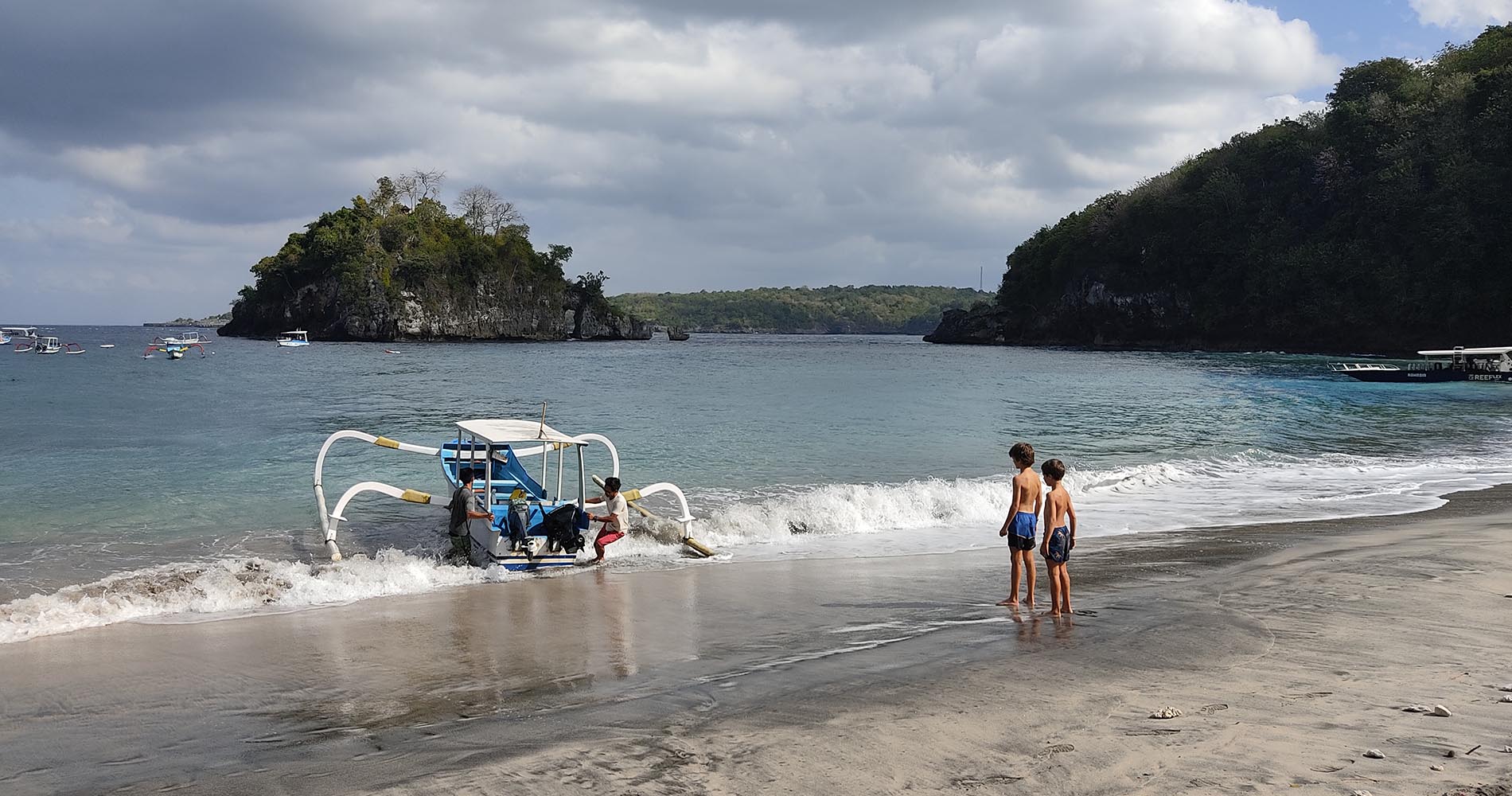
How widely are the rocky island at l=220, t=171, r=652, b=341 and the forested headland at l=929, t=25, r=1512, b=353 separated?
2975 inches

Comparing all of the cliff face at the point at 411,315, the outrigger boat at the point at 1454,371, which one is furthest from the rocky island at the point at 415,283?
the outrigger boat at the point at 1454,371

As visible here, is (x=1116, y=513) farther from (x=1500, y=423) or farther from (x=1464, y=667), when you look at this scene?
(x=1500, y=423)

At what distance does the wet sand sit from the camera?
5.32 m

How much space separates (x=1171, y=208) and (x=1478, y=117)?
35.6 m

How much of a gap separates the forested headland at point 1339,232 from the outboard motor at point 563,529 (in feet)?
277

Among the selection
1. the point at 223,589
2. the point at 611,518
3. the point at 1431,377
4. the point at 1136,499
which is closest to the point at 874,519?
the point at 611,518

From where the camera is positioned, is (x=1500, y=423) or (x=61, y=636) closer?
(x=61, y=636)

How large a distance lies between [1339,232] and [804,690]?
10034 centimetres

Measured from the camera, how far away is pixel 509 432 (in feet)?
43.2

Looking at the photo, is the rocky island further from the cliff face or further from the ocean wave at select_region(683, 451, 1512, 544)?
the ocean wave at select_region(683, 451, 1512, 544)

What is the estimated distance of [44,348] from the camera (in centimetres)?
9112

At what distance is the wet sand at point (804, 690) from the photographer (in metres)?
5.32

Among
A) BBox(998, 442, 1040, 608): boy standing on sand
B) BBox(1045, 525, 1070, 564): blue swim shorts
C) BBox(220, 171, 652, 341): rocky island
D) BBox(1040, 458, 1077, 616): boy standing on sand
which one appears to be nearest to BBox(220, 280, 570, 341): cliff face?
BBox(220, 171, 652, 341): rocky island

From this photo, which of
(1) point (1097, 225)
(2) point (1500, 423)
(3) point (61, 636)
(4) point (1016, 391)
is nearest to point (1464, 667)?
(3) point (61, 636)
